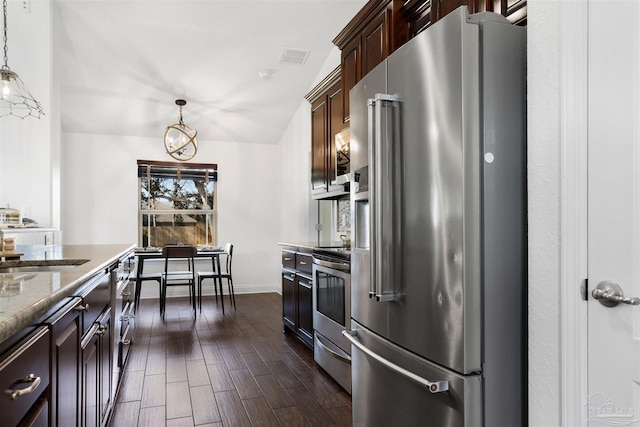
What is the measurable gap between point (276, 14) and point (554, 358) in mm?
3695

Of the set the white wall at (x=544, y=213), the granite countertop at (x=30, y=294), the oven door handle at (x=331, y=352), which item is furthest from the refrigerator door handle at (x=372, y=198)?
the oven door handle at (x=331, y=352)

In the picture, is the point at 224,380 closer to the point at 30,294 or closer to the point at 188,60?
the point at 30,294

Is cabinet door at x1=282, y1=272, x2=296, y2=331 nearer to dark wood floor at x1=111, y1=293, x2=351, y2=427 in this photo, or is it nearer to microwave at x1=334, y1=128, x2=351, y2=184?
dark wood floor at x1=111, y1=293, x2=351, y2=427

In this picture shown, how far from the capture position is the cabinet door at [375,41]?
2.60 metres

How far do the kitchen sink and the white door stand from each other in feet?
6.72

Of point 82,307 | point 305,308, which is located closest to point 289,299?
point 305,308

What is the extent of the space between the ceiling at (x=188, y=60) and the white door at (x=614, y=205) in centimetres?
309

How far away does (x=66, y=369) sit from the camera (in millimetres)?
1282

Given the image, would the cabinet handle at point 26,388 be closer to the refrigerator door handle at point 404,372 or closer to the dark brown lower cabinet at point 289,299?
the refrigerator door handle at point 404,372

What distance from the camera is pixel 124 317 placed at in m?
3.03

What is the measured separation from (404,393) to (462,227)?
706 mm

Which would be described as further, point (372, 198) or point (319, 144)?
point (319, 144)

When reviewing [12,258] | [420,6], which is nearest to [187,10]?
[420,6]

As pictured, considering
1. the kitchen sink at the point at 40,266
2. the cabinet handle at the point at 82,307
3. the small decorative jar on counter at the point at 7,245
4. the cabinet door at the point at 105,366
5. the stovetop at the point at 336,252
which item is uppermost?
the small decorative jar on counter at the point at 7,245
